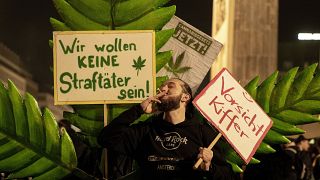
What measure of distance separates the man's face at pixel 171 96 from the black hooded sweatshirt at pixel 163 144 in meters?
0.10

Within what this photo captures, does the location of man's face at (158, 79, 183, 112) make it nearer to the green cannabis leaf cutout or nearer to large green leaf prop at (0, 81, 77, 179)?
the green cannabis leaf cutout

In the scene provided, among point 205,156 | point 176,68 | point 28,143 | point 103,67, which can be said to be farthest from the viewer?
point 176,68

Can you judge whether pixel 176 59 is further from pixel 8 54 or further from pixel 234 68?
pixel 8 54

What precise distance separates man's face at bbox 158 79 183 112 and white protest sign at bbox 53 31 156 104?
252 mm

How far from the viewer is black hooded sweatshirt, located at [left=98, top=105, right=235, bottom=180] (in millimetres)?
4098

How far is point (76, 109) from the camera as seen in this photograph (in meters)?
4.72

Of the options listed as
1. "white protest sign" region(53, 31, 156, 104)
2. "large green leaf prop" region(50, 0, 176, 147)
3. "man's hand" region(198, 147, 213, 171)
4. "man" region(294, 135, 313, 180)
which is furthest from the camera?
"man" region(294, 135, 313, 180)

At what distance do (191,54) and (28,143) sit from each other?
1.25 metres

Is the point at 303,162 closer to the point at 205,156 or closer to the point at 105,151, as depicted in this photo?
the point at 105,151

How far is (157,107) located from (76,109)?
70 centimetres

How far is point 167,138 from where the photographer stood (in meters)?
4.12

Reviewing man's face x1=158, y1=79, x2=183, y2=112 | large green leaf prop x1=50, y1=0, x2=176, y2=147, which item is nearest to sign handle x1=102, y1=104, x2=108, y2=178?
large green leaf prop x1=50, y1=0, x2=176, y2=147

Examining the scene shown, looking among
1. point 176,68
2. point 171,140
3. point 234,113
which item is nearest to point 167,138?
point 171,140

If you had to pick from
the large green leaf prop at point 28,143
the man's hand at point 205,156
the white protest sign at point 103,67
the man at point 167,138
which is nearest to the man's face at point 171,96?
the man at point 167,138
